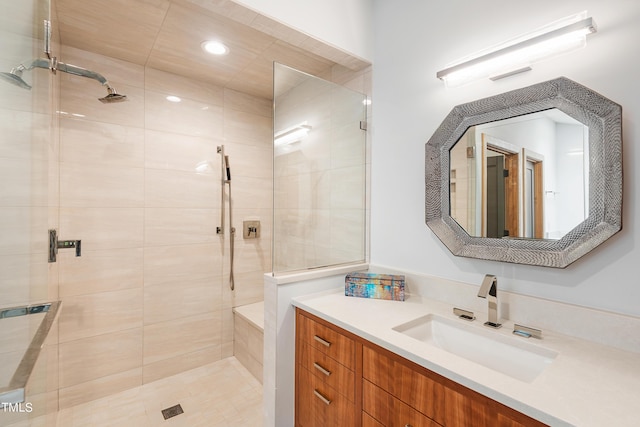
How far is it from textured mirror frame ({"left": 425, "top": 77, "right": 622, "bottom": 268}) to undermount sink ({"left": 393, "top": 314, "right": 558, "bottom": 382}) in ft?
1.08

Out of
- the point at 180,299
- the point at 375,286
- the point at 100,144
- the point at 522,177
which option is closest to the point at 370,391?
the point at 375,286

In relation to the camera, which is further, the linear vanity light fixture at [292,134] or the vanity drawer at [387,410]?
the linear vanity light fixture at [292,134]

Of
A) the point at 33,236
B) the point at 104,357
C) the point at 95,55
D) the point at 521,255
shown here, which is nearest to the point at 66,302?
the point at 104,357

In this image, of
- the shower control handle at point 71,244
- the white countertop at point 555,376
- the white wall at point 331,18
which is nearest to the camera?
the white countertop at point 555,376

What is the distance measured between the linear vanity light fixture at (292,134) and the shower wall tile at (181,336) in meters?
1.65

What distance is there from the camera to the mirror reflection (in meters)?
1.12

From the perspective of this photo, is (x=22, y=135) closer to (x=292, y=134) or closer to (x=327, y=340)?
(x=292, y=134)

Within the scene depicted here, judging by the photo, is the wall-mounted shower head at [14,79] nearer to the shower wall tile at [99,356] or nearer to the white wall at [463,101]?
the white wall at [463,101]

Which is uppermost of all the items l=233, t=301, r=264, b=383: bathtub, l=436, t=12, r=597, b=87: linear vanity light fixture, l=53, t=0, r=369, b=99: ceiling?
l=53, t=0, r=369, b=99: ceiling

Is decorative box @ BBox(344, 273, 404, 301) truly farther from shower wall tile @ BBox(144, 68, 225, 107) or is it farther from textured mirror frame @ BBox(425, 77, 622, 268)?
shower wall tile @ BBox(144, 68, 225, 107)

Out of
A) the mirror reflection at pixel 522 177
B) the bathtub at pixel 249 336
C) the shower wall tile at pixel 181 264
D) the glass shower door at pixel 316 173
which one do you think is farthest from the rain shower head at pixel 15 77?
the bathtub at pixel 249 336

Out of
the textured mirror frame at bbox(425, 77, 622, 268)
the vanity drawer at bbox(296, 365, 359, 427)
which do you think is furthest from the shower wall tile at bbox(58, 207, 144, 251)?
the textured mirror frame at bbox(425, 77, 622, 268)

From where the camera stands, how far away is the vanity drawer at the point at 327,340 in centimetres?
122

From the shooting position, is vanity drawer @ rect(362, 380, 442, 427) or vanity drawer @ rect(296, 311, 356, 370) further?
Result: vanity drawer @ rect(296, 311, 356, 370)
